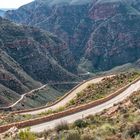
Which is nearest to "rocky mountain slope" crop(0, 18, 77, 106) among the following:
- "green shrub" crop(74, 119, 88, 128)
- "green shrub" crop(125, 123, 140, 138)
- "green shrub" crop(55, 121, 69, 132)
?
"green shrub" crop(74, 119, 88, 128)

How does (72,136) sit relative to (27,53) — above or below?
above

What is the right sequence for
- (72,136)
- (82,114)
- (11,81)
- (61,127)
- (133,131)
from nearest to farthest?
(72,136), (133,131), (61,127), (82,114), (11,81)

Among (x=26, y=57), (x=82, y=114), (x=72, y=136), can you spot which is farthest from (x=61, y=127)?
(x=26, y=57)

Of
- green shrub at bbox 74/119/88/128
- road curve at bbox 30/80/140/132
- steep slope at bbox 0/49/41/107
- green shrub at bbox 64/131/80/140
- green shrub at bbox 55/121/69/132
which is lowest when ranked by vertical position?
steep slope at bbox 0/49/41/107

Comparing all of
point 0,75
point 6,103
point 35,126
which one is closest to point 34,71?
point 0,75

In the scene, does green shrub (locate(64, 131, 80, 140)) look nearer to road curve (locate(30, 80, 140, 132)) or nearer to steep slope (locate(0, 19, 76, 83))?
road curve (locate(30, 80, 140, 132))

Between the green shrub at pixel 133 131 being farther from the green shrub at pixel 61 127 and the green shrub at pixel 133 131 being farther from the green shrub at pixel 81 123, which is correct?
the green shrub at pixel 81 123

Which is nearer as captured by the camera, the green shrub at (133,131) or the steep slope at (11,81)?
the green shrub at (133,131)

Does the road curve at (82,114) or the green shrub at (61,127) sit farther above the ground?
the green shrub at (61,127)

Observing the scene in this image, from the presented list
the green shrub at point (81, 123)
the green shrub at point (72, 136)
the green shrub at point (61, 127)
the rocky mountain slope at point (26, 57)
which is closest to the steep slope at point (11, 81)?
the rocky mountain slope at point (26, 57)

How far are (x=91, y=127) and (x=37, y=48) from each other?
164 metres

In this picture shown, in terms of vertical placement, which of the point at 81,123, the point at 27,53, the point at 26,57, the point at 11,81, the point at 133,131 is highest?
the point at 133,131

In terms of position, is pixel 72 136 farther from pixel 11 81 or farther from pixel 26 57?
pixel 26 57

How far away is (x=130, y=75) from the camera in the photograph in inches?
2527
